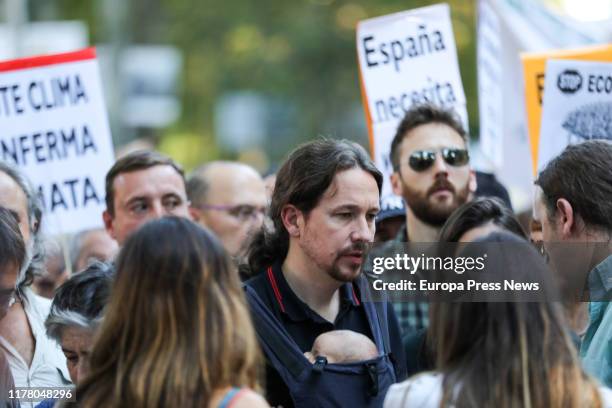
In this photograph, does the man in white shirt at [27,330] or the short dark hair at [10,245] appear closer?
the short dark hair at [10,245]

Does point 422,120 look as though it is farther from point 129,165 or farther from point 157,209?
point 129,165

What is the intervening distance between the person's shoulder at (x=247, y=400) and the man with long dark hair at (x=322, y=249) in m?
1.18

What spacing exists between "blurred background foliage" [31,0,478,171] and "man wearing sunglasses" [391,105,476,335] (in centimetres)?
2136

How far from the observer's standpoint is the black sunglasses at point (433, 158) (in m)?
6.52

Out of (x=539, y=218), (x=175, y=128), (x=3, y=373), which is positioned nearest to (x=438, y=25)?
(x=539, y=218)

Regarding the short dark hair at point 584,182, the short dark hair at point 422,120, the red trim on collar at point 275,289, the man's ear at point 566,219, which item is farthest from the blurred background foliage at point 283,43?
the man's ear at point 566,219

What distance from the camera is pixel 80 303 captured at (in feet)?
14.9

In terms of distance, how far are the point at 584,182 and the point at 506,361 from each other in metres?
1.39

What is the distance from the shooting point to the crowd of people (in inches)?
133

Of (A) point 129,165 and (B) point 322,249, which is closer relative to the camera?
(B) point 322,249

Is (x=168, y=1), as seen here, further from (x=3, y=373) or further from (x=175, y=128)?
(x=3, y=373)

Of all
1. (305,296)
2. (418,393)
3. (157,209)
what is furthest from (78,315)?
(157,209)

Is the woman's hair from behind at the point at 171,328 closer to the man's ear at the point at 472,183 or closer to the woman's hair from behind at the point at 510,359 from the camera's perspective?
the woman's hair from behind at the point at 510,359

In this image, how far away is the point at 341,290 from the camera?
15.9ft
